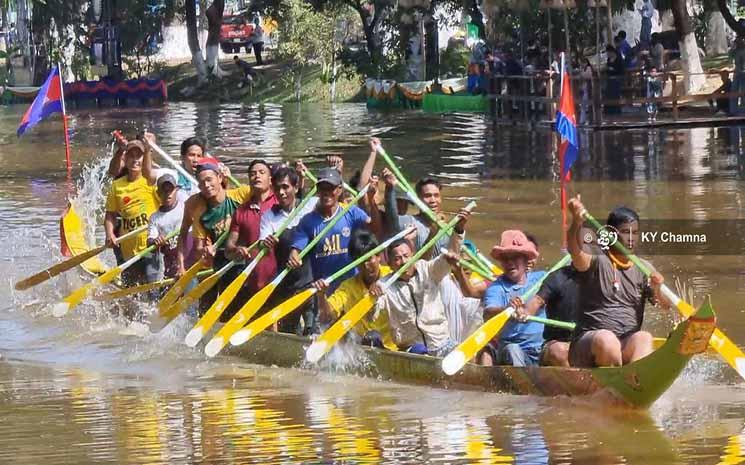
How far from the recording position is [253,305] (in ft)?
36.4

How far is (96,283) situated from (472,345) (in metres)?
5.06

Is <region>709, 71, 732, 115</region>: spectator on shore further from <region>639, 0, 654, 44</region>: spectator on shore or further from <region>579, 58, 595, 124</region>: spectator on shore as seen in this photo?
<region>639, 0, 654, 44</region>: spectator on shore

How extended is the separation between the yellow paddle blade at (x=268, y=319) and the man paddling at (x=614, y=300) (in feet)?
8.67

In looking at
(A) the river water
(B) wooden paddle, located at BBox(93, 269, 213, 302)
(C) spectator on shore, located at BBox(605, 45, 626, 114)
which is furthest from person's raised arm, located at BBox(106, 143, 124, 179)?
(C) spectator on shore, located at BBox(605, 45, 626, 114)

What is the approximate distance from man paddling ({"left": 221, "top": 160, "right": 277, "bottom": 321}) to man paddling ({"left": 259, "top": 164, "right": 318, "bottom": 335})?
2.7 inches

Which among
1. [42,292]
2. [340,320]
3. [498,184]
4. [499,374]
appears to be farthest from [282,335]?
[498,184]

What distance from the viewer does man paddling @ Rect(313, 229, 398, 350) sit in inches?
398

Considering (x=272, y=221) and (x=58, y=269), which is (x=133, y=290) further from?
(x=272, y=221)

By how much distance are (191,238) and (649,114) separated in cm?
1726

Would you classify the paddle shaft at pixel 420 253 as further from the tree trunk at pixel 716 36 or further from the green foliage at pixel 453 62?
the green foliage at pixel 453 62

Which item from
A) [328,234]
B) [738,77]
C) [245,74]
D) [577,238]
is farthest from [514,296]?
[245,74]

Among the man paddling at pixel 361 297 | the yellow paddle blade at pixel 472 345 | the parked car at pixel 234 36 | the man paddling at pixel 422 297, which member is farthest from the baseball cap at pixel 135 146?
the parked car at pixel 234 36

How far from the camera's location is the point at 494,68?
32.9 metres

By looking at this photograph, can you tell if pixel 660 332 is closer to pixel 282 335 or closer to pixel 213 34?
pixel 282 335
